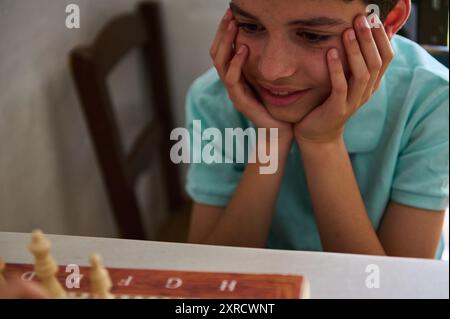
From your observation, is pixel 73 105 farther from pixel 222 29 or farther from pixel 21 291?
pixel 21 291

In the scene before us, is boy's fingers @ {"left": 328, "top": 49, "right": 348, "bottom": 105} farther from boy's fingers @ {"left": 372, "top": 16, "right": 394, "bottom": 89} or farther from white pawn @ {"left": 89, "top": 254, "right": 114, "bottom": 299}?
white pawn @ {"left": 89, "top": 254, "right": 114, "bottom": 299}

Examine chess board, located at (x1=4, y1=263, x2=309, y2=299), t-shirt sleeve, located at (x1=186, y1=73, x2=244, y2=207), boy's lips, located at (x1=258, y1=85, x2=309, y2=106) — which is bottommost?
chess board, located at (x1=4, y1=263, x2=309, y2=299)

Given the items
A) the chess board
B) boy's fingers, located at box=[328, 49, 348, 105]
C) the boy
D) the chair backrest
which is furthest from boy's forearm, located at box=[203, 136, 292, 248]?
the chair backrest

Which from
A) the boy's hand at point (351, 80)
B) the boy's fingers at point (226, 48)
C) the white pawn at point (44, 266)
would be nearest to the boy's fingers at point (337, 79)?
the boy's hand at point (351, 80)

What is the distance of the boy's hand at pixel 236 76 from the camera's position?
2.16 feet

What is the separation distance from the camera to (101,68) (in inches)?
42.4

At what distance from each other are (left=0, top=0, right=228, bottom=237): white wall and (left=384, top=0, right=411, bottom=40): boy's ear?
169 millimetres

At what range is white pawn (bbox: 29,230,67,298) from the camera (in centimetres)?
47

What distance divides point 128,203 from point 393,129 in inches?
20.4

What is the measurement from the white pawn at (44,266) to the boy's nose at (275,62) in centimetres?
26

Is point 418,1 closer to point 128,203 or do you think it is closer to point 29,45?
point 29,45

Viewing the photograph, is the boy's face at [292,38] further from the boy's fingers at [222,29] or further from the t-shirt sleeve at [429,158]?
the t-shirt sleeve at [429,158]

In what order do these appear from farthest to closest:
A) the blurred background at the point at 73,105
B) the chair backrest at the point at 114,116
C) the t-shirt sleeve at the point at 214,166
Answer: the chair backrest at the point at 114,116 < the t-shirt sleeve at the point at 214,166 < the blurred background at the point at 73,105

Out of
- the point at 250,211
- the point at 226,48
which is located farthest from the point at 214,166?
the point at 226,48
